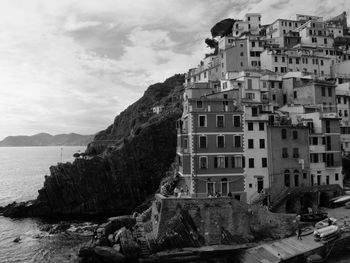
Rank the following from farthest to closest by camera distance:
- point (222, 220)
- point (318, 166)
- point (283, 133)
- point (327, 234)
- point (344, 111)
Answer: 1. point (344, 111)
2. point (318, 166)
3. point (283, 133)
4. point (222, 220)
5. point (327, 234)

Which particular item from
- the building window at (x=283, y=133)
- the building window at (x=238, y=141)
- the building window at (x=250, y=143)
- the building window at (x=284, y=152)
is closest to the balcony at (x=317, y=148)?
the building window at (x=284, y=152)

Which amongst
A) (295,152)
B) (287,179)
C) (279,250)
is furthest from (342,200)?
(279,250)

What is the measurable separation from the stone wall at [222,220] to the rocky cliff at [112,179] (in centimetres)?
3365

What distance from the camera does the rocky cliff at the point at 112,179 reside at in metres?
67.7

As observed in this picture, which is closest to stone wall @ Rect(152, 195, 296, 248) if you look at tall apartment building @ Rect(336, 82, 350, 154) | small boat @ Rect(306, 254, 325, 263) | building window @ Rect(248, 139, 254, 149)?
small boat @ Rect(306, 254, 325, 263)

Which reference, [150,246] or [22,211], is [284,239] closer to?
[150,246]

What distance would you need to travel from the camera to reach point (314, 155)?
45812mm

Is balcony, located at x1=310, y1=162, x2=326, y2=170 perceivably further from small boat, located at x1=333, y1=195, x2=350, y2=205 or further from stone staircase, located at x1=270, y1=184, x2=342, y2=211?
small boat, located at x1=333, y1=195, x2=350, y2=205

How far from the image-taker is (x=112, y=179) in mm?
69812

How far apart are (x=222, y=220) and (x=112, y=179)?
39.4 m

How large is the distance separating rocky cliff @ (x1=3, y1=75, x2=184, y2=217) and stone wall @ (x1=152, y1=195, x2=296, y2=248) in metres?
33.7

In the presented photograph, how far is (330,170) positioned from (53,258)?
41471 mm

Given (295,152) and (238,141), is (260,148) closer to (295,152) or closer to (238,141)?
(238,141)

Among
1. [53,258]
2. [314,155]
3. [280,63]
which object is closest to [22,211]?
[53,258]
